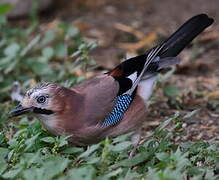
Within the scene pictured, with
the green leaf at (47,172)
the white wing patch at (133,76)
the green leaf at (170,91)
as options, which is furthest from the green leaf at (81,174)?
the green leaf at (170,91)

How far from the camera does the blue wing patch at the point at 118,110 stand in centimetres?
419

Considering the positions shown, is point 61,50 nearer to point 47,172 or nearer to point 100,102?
point 100,102

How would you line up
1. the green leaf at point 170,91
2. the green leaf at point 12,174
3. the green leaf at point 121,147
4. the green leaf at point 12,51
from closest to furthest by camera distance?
the green leaf at point 12,174 < the green leaf at point 121,147 < the green leaf at point 170,91 < the green leaf at point 12,51

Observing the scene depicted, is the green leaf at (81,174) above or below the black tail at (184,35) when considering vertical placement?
below

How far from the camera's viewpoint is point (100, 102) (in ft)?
13.9

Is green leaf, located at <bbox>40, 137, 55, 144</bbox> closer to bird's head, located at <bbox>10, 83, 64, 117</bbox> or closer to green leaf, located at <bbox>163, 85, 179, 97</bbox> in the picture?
bird's head, located at <bbox>10, 83, 64, 117</bbox>

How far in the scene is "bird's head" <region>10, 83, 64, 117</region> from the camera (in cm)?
407

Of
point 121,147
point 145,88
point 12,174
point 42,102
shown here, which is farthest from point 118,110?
point 12,174

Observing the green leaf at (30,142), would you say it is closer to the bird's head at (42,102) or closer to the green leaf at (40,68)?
the bird's head at (42,102)

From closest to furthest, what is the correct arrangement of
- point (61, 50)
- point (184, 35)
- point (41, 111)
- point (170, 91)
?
point (41, 111) → point (184, 35) → point (170, 91) → point (61, 50)

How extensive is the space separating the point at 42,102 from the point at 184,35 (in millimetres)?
1316

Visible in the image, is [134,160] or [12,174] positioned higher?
[12,174]

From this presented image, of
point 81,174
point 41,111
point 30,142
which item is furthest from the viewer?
point 41,111

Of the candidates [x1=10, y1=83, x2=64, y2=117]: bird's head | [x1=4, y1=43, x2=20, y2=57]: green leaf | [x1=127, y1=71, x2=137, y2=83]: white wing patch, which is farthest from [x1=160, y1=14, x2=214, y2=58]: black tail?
[x1=4, y1=43, x2=20, y2=57]: green leaf
